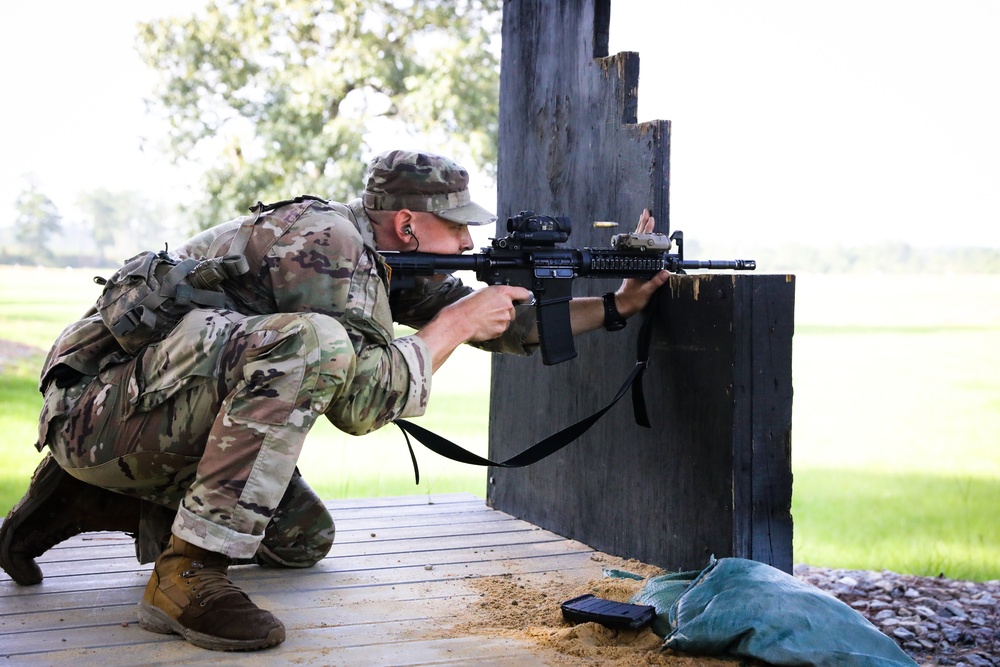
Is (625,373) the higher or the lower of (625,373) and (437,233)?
the lower

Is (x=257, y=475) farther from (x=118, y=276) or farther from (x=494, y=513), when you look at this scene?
(x=494, y=513)

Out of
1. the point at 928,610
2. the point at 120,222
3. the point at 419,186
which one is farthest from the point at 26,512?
the point at 120,222

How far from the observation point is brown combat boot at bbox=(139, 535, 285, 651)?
8.20ft

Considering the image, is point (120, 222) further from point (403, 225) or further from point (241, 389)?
point (241, 389)

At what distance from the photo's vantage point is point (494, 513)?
434 centimetres

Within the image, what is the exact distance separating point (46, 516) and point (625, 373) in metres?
1.96

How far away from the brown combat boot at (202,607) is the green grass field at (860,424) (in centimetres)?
398

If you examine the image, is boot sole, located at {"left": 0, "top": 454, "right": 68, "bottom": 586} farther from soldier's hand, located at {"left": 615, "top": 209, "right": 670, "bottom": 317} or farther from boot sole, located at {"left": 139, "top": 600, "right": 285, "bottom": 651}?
soldier's hand, located at {"left": 615, "top": 209, "right": 670, "bottom": 317}

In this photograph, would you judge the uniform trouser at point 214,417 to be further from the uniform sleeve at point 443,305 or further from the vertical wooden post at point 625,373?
the vertical wooden post at point 625,373

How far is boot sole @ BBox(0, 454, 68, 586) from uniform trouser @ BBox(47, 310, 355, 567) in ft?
0.83

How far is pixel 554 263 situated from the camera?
10.4 ft

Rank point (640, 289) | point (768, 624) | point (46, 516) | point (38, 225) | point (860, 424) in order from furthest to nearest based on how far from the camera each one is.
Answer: point (38, 225) < point (860, 424) < point (640, 289) < point (46, 516) < point (768, 624)

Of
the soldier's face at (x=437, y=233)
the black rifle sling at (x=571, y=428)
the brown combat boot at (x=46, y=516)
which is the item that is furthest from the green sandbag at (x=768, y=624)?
the brown combat boot at (x=46, y=516)

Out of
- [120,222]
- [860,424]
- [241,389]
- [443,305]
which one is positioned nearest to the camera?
[241,389]
